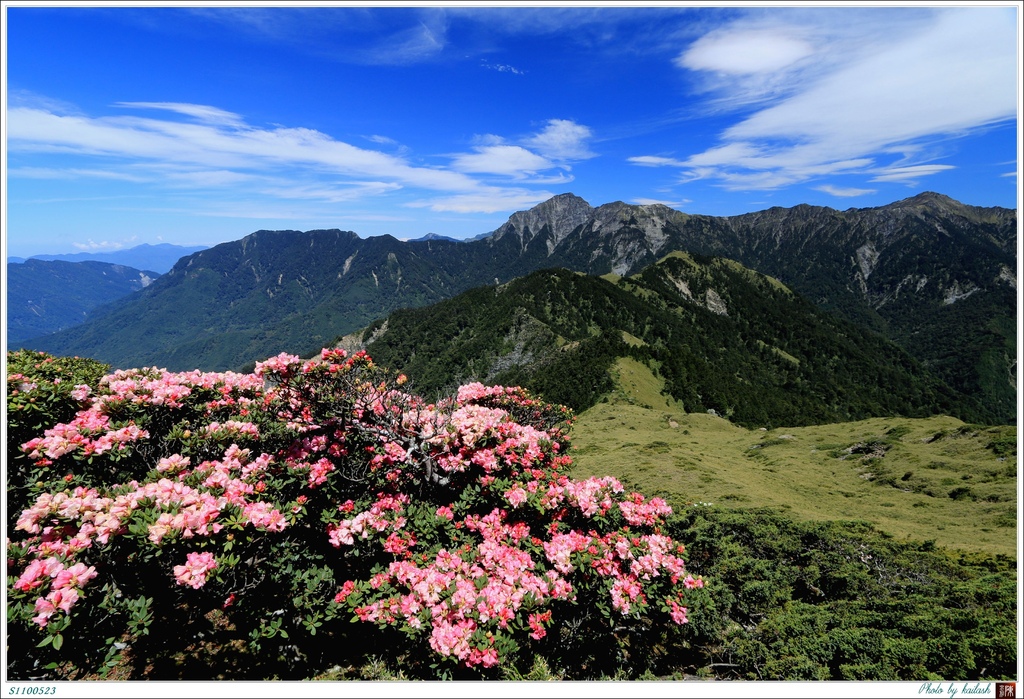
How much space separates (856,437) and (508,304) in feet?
426

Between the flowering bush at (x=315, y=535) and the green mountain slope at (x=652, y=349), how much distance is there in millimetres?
78983

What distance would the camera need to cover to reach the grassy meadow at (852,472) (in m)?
16.5

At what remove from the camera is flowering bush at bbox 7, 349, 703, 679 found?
18.6ft

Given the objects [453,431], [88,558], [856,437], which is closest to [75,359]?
[88,558]

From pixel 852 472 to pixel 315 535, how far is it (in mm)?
29364

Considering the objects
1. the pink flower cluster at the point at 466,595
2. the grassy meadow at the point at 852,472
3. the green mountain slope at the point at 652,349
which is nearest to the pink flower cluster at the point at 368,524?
the pink flower cluster at the point at 466,595

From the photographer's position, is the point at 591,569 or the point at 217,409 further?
the point at 217,409

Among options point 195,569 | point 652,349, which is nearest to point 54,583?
point 195,569

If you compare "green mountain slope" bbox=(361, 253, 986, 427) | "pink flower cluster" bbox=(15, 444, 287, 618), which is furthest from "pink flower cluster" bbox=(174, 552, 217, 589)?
"green mountain slope" bbox=(361, 253, 986, 427)

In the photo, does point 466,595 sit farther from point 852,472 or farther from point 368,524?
point 852,472

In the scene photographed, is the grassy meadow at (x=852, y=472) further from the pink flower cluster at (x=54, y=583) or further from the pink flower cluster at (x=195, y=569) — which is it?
the pink flower cluster at (x=54, y=583)

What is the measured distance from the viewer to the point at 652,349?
9894 cm

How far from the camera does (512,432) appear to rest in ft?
30.7

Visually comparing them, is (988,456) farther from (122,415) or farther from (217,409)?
(122,415)
